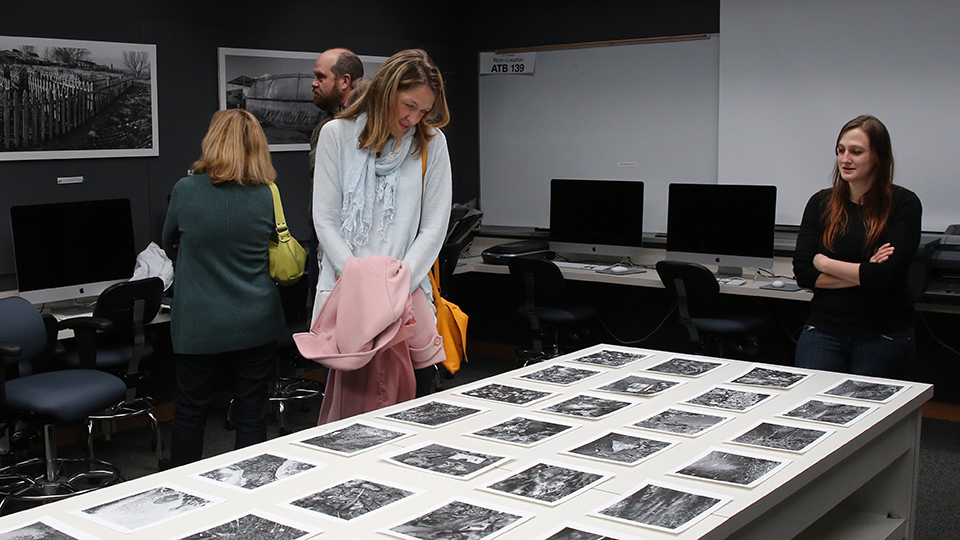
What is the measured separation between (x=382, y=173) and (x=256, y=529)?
129cm

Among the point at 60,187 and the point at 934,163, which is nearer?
the point at 60,187

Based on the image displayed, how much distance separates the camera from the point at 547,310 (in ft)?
17.1

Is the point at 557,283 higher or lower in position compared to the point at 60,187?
lower

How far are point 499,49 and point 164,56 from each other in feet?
8.01

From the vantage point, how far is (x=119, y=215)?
4297 millimetres

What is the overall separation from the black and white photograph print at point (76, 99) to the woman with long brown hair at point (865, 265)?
Answer: 10.9ft

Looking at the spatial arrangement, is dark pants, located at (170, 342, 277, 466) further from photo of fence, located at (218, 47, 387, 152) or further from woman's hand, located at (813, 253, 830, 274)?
photo of fence, located at (218, 47, 387, 152)

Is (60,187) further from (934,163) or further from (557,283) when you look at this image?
(934,163)

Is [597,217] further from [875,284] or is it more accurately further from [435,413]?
[435,413]

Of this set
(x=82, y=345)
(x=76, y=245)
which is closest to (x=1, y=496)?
(x=82, y=345)

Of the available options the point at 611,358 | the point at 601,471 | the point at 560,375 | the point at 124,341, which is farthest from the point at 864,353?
the point at 124,341

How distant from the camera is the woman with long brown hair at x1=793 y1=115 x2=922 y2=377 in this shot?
2.84 m

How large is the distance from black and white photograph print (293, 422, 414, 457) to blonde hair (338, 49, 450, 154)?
838mm

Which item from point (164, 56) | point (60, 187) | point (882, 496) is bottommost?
point (882, 496)
